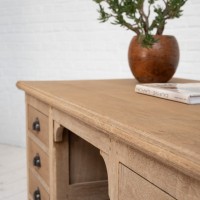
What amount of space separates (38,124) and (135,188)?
74cm

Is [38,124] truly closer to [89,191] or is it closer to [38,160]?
[38,160]

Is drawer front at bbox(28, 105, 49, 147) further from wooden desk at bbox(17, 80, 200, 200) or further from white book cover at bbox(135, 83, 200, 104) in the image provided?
white book cover at bbox(135, 83, 200, 104)

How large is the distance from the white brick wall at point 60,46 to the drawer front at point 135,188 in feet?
4.58

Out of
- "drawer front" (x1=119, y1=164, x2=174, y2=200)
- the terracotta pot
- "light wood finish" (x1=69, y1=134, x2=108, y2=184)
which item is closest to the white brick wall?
the terracotta pot

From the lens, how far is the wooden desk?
0.57 m

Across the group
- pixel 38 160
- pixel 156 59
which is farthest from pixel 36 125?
pixel 156 59

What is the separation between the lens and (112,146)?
796 mm

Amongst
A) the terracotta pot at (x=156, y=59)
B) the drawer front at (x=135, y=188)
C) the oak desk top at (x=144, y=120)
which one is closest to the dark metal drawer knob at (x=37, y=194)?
the oak desk top at (x=144, y=120)

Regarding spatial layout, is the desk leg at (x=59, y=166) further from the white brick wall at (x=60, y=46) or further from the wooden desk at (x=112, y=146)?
the white brick wall at (x=60, y=46)

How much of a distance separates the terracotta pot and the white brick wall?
28.8 inches

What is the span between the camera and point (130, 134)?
642 mm

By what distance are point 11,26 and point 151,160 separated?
113 inches

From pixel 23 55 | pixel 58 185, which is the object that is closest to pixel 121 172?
pixel 58 185

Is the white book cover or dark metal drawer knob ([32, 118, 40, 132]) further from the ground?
the white book cover
